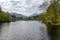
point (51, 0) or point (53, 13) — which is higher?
point (51, 0)

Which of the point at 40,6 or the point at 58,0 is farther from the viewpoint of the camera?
the point at 40,6

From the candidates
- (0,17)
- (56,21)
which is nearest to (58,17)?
(56,21)

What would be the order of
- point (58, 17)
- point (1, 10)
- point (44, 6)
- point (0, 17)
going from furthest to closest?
1. point (1, 10)
2. point (0, 17)
3. point (44, 6)
4. point (58, 17)

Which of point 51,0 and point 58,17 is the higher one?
point 51,0

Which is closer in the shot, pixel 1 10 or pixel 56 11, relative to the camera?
pixel 56 11

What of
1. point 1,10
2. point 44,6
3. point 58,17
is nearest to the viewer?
point 58,17

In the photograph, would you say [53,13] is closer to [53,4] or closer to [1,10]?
[53,4]

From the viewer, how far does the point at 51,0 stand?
44781 mm

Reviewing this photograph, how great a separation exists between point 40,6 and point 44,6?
3.71 ft

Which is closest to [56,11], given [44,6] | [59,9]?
[59,9]

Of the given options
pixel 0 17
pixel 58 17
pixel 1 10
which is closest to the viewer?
pixel 58 17

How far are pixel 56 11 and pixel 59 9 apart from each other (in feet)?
2.76

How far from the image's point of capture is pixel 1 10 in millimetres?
100688

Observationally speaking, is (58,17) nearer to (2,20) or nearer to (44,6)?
(44,6)
